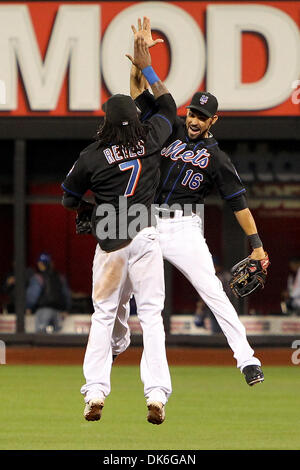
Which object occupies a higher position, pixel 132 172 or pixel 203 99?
pixel 203 99

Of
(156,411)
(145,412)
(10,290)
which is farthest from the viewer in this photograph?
(10,290)

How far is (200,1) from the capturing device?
52.4 feet

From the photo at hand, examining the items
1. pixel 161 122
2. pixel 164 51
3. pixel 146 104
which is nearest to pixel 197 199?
pixel 146 104

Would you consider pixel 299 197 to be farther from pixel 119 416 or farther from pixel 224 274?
pixel 119 416

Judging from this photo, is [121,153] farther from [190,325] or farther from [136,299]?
[190,325]

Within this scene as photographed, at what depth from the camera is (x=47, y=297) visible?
53.4 ft

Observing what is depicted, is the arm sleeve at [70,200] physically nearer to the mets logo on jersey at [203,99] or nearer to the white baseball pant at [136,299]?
the white baseball pant at [136,299]

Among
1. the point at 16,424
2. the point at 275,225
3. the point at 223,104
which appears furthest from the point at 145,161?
the point at 275,225

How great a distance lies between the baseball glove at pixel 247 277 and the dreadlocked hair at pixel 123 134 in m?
1.48

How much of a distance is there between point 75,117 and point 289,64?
10.9 feet

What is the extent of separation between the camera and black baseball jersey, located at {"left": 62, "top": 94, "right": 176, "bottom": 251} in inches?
279

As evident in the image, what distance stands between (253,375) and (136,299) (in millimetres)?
1060

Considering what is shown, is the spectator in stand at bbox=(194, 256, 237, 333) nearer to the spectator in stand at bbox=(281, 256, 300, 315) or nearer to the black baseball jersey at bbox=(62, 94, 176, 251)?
the spectator in stand at bbox=(281, 256, 300, 315)

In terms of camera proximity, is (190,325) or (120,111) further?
(190,325)
